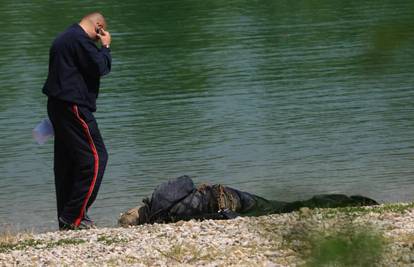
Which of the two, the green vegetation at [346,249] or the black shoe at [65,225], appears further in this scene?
the black shoe at [65,225]

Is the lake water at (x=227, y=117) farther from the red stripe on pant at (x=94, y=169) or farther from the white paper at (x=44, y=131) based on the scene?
the white paper at (x=44, y=131)

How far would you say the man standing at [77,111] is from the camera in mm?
8219

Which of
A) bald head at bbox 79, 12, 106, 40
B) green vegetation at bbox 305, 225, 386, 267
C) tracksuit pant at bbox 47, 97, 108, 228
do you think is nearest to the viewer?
green vegetation at bbox 305, 225, 386, 267

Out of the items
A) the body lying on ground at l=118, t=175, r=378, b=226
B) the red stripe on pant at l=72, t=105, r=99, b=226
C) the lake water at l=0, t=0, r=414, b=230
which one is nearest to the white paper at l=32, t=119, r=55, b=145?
the red stripe on pant at l=72, t=105, r=99, b=226

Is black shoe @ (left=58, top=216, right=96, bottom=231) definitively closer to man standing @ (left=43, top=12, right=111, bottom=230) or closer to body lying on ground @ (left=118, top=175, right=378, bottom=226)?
man standing @ (left=43, top=12, right=111, bottom=230)

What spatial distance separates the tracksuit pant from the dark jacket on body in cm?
9

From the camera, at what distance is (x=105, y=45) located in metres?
8.41

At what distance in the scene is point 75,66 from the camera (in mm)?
8250

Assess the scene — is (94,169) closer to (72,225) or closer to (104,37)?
(72,225)

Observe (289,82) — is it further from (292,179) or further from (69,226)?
(69,226)

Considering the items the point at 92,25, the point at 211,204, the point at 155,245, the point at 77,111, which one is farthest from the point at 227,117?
the point at 155,245

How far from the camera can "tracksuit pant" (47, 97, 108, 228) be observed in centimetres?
834

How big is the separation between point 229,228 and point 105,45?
2.17 m

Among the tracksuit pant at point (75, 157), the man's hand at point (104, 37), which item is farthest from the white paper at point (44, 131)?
the man's hand at point (104, 37)
